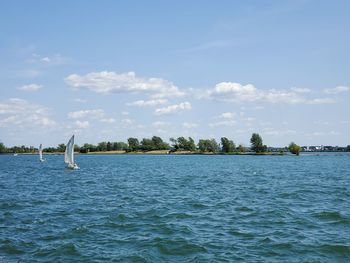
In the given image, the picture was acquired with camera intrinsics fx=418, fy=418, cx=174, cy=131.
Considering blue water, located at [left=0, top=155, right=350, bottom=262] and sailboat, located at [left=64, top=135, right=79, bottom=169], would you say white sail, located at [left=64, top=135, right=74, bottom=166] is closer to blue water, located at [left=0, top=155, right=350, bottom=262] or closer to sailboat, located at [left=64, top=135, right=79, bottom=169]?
sailboat, located at [left=64, top=135, right=79, bottom=169]

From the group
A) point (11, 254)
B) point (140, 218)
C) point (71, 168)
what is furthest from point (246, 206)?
point (71, 168)

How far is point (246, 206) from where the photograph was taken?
37.2 metres

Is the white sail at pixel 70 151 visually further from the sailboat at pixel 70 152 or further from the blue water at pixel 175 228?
the blue water at pixel 175 228

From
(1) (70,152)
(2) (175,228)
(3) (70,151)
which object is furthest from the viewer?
(1) (70,152)

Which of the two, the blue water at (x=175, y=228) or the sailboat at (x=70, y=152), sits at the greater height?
the sailboat at (x=70, y=152)

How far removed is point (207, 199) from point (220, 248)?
2060 centimetres

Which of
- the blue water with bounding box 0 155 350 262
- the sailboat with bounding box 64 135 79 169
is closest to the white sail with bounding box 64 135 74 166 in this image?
the sailboat with bounding box 64 135 79 169

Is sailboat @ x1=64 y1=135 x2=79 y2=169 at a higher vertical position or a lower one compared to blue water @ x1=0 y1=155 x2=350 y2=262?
higher

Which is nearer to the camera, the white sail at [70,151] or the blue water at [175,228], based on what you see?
the blue water at [175,228]

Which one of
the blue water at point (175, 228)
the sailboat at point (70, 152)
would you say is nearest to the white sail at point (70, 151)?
the sailboat at point (70, 152)

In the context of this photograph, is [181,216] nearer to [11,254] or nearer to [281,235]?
[281,235]

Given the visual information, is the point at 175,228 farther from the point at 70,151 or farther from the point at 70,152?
the point at 70,152

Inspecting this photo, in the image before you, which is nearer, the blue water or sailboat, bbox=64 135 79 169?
the blue water

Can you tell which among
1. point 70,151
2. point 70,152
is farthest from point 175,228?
point 70,152
